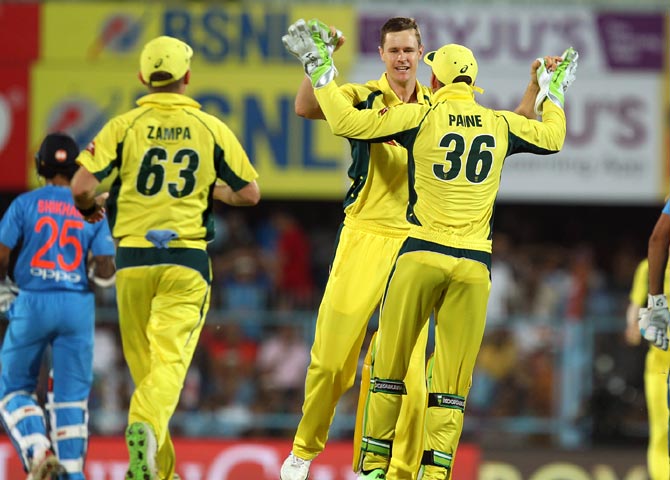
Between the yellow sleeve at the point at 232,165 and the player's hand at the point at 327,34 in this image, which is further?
the yellow sleeve at the point at 232,165

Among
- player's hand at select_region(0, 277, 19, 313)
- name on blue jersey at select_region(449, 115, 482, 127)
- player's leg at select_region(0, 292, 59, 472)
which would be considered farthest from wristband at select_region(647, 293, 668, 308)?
player's hand at select_region(0, 277, 19, 313)

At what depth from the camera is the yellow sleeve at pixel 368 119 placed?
8.38m

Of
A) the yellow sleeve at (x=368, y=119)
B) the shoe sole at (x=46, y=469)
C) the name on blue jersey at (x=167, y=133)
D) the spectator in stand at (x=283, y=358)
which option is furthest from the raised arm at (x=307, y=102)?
the spectator in stand at (x=283, y=358)

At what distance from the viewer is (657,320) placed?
9.53m

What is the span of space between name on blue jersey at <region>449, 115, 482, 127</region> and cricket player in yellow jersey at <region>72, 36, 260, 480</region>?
1582 millimetres

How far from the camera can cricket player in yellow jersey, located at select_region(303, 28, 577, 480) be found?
27.6 ft

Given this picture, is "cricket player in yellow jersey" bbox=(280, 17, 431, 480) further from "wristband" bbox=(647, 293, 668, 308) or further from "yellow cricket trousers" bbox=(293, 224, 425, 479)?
"wristband" bbox=(647, 293, 668, 308)

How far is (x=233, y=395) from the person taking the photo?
15711mm

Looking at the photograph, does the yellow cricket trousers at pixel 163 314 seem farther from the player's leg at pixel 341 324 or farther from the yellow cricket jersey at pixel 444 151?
the yellow cricket jersey at pixel 444 151

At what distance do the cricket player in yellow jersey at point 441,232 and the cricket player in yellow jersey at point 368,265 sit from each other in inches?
16.1

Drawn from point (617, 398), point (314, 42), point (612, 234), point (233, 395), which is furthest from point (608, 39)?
point (314, 42)

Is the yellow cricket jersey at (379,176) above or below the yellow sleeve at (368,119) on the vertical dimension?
below

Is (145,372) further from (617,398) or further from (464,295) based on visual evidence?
(617,398)

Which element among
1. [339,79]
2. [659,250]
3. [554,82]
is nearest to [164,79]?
[554,82]
